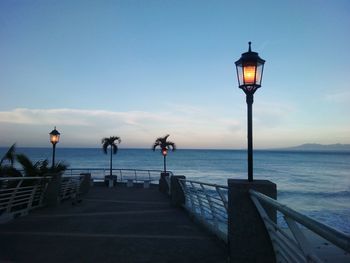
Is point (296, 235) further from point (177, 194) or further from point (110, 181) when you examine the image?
point (110, 181)

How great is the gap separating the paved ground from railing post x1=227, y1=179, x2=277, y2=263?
798mm

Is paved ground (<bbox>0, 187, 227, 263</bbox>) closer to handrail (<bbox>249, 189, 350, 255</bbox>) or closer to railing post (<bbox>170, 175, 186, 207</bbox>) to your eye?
railing post (<bbox>170, 175, 186, 207</bbox>)

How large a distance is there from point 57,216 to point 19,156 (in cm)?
430

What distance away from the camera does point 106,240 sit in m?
7.07

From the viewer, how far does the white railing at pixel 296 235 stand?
2.43 meters

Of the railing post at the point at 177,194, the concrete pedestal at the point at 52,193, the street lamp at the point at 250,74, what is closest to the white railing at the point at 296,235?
the street lamp at the point at 250,74

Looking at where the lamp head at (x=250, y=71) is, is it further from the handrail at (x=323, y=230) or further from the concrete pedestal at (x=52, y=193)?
the concrete pedestal at (x=52, y=193)

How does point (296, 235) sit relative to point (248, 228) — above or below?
above

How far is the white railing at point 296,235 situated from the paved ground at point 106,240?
1.40 m

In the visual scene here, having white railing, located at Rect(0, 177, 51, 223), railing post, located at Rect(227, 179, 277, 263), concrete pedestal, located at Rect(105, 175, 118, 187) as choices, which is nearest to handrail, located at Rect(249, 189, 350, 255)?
railing post, located at Rect(227, 179, 277, 263)

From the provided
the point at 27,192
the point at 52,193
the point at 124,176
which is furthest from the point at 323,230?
the point at 124,176

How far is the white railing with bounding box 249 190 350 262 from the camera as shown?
7.98 ft

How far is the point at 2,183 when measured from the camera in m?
11.4

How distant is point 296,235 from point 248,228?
1936 mm
